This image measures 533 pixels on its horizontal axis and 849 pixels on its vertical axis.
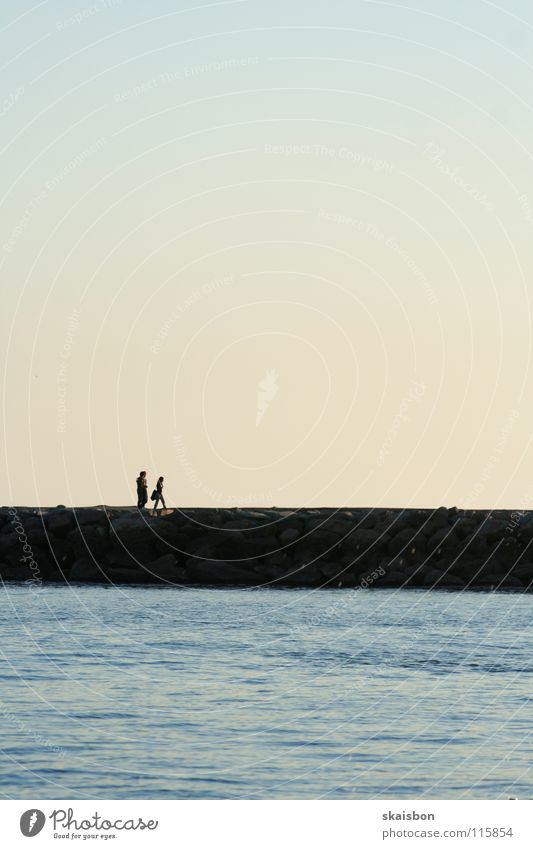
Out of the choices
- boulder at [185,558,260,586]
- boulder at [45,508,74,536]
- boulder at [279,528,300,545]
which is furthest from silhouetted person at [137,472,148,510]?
boulder at [279,528,300,545]

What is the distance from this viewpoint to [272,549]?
182 feet

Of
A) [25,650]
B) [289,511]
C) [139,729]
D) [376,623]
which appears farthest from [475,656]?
[289,511]

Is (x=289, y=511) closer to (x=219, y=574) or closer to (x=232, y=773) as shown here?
(x=219, y=574)

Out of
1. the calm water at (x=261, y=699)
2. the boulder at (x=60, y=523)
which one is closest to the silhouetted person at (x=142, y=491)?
the boulder at (x=60, y=523)

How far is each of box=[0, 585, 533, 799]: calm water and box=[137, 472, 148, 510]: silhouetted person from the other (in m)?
6.31

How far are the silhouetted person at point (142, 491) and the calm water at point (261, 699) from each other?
20.7ft

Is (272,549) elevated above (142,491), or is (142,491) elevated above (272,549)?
(142,491)

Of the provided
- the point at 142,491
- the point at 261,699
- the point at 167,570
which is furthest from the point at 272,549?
the point at 261,699

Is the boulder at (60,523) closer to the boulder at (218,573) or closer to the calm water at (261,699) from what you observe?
the boulder at (218,573)

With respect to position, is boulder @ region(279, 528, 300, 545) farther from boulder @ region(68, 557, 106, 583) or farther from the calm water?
boulder @ region(68, 557, 106, 583)

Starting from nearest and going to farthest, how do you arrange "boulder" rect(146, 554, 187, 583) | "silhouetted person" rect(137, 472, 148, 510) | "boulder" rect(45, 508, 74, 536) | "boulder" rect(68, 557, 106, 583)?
1. "boulder" rect(146, 554, 187, 583)
2. "boulder" rect(68, 557, 106, 583)
3. "silhouetted person" rect(137, 472, 148, 510)
4. "boulder" rect(45, 508, 74, 536)

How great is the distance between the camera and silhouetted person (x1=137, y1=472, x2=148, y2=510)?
56.7m

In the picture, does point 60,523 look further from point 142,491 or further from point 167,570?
point 167,570

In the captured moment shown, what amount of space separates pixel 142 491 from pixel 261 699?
25.6 meters
